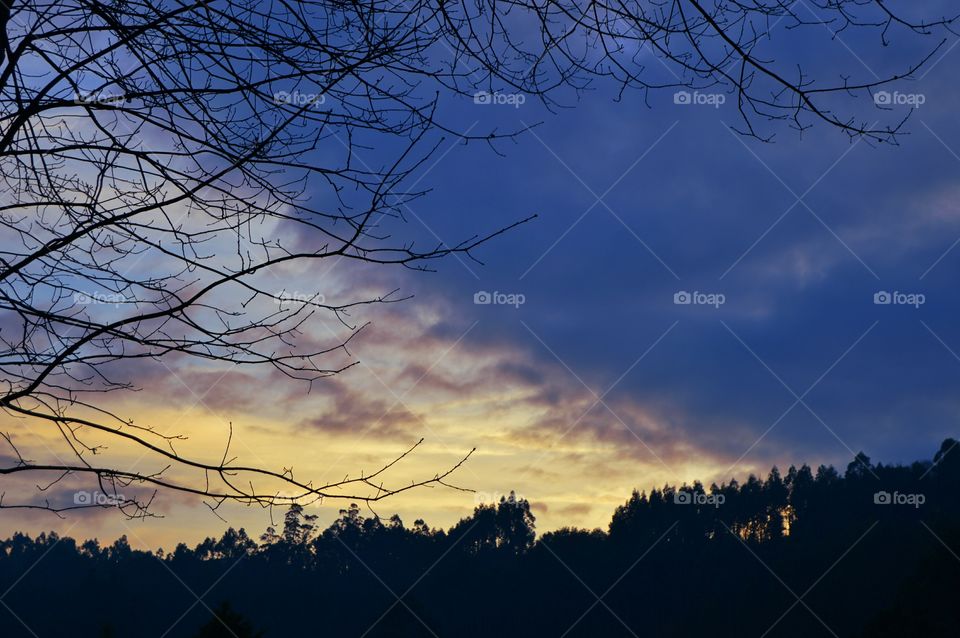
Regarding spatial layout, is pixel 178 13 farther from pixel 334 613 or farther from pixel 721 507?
pixel 334 613

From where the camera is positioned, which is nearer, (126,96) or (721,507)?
(126,96)

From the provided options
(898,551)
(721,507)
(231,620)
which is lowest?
(231,620)

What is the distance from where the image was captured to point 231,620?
20.9 m

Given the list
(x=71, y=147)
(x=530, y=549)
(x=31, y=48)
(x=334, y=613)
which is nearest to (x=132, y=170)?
(x=71, y=147)

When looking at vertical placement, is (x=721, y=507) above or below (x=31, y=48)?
above

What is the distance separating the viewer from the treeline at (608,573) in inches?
1916

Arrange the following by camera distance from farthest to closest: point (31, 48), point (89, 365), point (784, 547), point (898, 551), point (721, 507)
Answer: point (721, 507), point (784, 547), point (898, 551), point (89, 365), point (31, 48)

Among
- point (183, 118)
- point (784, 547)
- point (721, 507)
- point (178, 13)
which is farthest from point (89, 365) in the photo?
point (721, 507)

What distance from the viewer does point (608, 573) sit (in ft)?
228

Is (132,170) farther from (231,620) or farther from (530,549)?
(530,549)

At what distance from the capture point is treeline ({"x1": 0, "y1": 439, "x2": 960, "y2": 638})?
48.7 m

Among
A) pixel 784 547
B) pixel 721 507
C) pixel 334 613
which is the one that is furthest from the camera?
pixel 334 613

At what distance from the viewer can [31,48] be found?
2799 mm

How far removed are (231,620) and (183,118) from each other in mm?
19929
